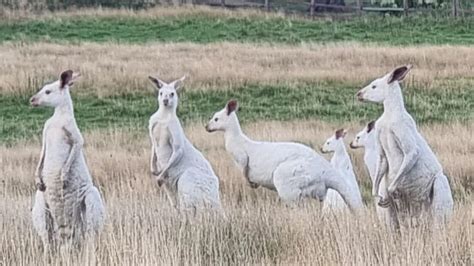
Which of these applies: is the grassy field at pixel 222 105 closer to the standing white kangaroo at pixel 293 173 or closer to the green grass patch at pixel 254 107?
the green grass patch at pixel 254 107

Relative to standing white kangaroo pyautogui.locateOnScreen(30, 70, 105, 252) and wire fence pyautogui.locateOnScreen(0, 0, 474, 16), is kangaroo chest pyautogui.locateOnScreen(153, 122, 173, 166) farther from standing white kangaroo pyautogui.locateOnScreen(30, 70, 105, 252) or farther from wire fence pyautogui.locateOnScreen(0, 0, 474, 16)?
wire fence pyautogui.locateOnScreen(0, 0, 474, 16)

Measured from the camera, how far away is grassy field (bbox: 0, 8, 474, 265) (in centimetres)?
677

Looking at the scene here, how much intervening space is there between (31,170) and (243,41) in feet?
58.0

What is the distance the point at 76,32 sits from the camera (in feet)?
101

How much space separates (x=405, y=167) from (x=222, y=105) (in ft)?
36.6

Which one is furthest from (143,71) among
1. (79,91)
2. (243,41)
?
(243,41)

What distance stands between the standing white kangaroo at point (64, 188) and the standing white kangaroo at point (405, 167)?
1976mm

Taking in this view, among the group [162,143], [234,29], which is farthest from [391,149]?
[234,29]

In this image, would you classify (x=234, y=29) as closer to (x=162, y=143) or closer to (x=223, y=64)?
(x=223, y=64)

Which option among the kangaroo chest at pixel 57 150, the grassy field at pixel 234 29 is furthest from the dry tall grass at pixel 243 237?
the grassy field at pixel 234 29

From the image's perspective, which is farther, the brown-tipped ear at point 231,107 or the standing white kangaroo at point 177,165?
the brown-tipped ear at point 231,107

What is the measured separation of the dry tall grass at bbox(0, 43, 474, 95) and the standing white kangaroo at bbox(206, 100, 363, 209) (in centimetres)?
982

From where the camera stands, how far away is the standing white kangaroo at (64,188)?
6.96 metres

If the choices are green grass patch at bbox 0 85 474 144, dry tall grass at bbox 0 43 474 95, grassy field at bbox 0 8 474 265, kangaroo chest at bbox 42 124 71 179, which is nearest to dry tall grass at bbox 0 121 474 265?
grassy field at bbox 0 8 474 265
